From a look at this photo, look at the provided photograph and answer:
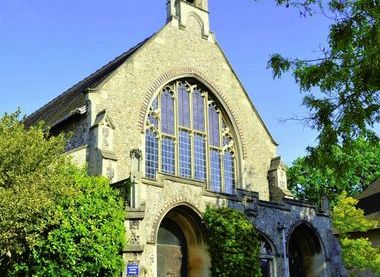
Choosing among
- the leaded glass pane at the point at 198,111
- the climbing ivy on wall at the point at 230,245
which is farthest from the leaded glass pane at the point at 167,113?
the climbing ivy on wall at the point at 230,245

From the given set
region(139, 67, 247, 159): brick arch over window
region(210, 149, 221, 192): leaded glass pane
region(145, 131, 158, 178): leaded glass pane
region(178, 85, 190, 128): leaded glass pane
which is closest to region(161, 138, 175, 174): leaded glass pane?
region(145, 131, 158, 178): leaded glass pane

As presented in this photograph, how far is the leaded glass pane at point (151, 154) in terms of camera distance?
930 inches

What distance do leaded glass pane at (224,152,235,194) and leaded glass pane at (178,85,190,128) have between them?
279cm

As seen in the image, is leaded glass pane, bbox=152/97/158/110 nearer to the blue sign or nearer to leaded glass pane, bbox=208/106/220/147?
leaded glass pane, bbox=208/106/220/147

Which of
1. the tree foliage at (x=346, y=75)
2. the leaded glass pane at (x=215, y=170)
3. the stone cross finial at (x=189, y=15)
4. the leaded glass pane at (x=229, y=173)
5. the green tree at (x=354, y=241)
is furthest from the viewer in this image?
the green tree at (x=354, y=241)

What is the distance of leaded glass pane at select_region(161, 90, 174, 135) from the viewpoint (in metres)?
25.0

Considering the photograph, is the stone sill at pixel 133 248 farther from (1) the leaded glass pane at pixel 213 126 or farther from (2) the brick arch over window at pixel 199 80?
(1) the leaded glass pane at pixel 213 126

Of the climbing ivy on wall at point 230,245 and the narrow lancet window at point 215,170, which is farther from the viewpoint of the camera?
the narrow lancet window at point 215,170

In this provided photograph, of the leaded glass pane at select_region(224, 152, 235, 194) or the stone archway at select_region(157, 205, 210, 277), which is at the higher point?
the leaded glass pane at select_region(224, 152, 235, 194)

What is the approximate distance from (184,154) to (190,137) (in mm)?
997

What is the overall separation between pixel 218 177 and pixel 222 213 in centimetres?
554

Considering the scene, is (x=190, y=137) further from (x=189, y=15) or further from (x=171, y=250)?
(x=189, y=15)

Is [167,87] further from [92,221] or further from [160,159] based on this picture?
[92,221]

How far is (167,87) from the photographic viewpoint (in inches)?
1016
